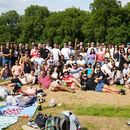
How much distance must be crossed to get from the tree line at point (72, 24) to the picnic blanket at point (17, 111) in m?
43.0

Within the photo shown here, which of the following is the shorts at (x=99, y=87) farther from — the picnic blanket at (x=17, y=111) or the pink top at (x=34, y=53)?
the pink top at (x=34, y=53)

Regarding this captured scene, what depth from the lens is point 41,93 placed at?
1620 cm

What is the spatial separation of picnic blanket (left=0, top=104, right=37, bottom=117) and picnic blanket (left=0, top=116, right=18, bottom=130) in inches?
13.9

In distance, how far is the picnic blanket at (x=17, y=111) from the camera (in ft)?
44.2

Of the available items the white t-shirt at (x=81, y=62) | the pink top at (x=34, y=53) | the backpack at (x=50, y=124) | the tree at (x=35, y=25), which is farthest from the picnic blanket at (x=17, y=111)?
the tree at (x=35, y=25)

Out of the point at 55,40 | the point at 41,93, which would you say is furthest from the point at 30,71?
the point at 55,40

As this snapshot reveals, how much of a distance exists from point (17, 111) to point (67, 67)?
5.73 meters

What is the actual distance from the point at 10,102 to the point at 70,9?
59664 millimetres

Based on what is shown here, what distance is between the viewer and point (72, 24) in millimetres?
67625

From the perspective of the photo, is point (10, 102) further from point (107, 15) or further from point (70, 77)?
point (107, 15)

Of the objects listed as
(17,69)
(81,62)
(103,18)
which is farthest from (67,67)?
(103,18)

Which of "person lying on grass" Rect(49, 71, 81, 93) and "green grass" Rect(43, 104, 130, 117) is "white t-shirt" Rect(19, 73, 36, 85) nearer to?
"person lying on grass" Rect(49, 71, 81, 93)

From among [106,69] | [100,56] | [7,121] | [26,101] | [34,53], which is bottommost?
[7,121]

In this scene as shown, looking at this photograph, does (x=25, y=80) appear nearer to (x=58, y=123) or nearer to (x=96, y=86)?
(x=96, y=86)
